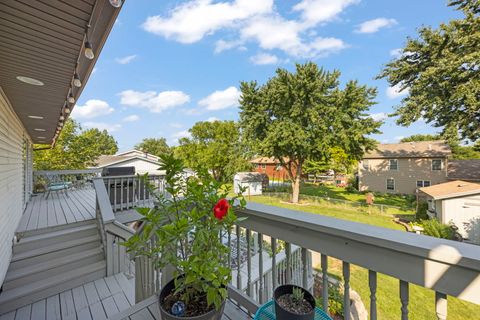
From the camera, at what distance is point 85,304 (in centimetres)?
308

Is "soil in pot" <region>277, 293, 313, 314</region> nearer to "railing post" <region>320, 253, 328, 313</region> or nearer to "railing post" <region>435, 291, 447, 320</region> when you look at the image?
"railing post" <region>320, 253, 328, 313</region>

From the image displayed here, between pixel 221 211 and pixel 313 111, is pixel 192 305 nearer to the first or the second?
pixel 221 211

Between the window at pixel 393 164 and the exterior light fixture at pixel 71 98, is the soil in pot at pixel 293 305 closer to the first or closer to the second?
the exterior light fixture at pixel 71 98

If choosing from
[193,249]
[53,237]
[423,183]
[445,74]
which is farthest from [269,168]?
[193,249]

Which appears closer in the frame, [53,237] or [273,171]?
[53,237]

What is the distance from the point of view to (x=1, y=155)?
10.6ft

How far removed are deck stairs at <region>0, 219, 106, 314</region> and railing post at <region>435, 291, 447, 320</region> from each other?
4.54 m

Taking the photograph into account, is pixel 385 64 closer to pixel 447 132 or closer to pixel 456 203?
pixel 447 132

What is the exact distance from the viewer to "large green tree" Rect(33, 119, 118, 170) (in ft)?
→ 48.3

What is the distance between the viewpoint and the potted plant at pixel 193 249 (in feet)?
3.60

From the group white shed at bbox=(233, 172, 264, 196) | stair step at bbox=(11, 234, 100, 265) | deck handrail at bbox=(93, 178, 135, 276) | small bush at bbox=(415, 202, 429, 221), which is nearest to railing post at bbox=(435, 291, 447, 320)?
deck handrail at bbox=(93, 178, 135, 276)

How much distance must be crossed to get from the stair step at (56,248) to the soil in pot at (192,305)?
386 cm

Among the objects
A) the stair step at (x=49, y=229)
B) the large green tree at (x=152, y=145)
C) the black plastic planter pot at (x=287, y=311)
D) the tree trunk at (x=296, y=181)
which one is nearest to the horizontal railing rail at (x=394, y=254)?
the black plastic planter pot at (x=287, y=311)

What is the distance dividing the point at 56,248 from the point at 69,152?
15679 mm
